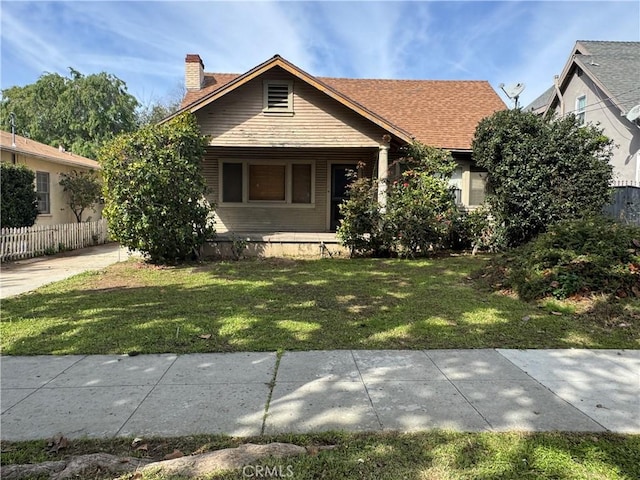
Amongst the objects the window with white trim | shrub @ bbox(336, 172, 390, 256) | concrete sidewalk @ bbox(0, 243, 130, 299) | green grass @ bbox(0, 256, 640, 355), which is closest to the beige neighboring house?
concrete sidewalk @ bbox(0, 243, 130, 299)

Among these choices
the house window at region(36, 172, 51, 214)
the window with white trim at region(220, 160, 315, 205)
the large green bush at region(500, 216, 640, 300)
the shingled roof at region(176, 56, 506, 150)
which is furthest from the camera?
the house window at region(36, 172, 51, 214)

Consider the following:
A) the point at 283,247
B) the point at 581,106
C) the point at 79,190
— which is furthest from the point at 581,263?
the point at 79,190

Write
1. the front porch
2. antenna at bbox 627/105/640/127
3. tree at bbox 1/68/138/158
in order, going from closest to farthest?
the front porch → antenna at bbox 627/105/640/127 → tree at bbox 1/68/138/158

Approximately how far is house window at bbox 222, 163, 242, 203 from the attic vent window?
9.83 ft

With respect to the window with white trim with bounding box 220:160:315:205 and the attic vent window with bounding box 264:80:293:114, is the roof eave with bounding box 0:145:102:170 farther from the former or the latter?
the attic vent window with bounding box 264:80:293:114

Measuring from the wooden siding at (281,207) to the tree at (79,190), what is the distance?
658cm

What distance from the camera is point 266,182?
590 inches

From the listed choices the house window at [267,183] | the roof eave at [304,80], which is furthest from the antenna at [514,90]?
the house window at [267,183]

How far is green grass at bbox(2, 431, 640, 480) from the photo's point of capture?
8.34 ft

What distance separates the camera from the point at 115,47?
18688 mm

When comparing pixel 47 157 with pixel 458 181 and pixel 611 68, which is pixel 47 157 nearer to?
pixel 458 181

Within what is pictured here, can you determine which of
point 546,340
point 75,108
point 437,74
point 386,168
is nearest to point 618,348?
point 546,340

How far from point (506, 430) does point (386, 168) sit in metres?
9.97

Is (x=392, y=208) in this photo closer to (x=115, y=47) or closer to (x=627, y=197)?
(x=627, y=197)
